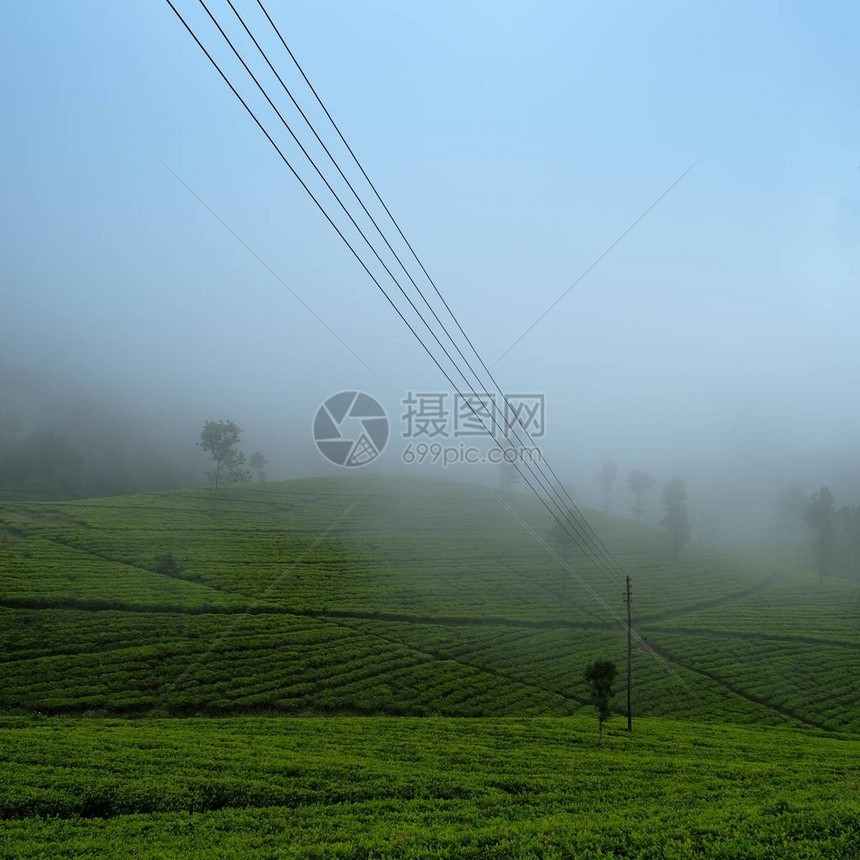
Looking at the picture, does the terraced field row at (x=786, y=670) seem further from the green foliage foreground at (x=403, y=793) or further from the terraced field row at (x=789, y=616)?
the green foliage foreground at (x=403, y=793)

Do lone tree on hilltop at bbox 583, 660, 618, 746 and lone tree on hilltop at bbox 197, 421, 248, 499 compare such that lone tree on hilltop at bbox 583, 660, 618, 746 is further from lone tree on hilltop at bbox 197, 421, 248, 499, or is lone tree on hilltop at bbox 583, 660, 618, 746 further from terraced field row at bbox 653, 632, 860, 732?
lone tree on hilltop at bbox 197, 421, 248, 499

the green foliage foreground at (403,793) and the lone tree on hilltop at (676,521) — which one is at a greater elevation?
the lone tree on hilltop at (676,521)

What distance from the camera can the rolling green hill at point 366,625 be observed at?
116ft

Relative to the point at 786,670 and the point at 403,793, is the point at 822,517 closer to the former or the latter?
the point at 786,670

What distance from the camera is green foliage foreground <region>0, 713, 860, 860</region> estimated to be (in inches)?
499

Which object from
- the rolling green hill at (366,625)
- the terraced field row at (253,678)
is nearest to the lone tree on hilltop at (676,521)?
the rolling green hill at (366,625)

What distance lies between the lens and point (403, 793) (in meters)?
17.7


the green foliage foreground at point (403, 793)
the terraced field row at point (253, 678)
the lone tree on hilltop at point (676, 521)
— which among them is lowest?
the terraced field row at point (253, 678)

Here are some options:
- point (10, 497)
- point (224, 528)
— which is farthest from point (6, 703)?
point (10, 497)

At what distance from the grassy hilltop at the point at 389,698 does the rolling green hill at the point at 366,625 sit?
300mm

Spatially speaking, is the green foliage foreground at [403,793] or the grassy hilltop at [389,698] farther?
the grassy hilltop at [389,698]

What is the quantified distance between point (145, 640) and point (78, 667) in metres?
5.67

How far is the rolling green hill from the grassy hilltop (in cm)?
30

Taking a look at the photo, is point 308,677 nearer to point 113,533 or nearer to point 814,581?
point 113,533
